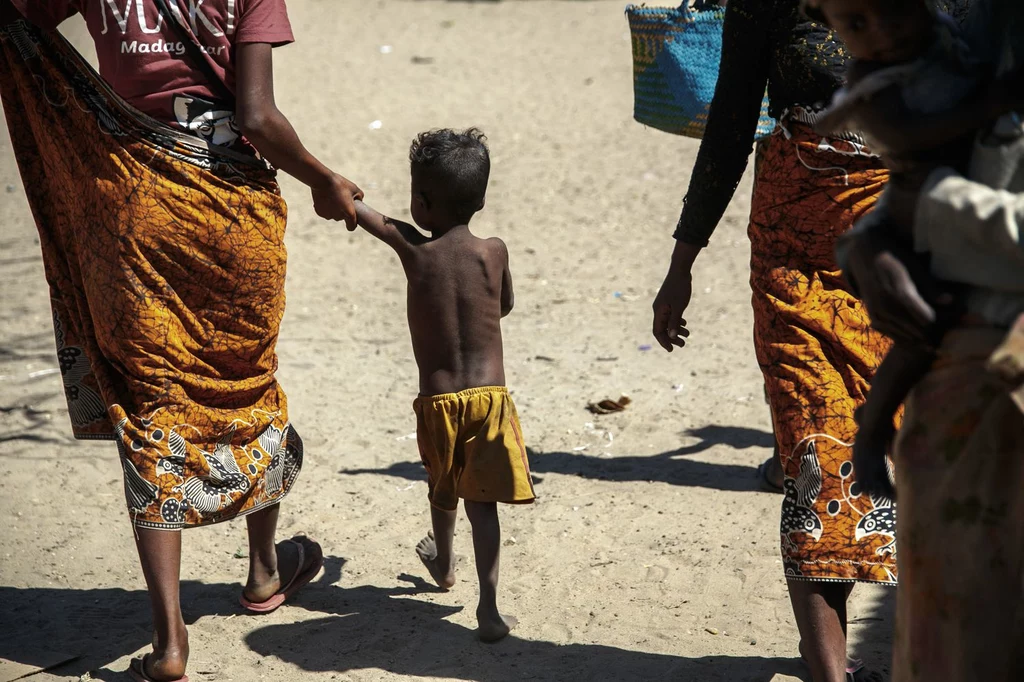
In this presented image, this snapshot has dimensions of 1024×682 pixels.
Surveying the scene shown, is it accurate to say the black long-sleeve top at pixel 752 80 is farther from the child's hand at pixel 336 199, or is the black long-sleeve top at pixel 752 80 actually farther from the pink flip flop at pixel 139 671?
the pink flip flop at pixel 139 671

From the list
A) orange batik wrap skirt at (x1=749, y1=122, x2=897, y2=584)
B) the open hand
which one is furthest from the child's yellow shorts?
orange batik wrap skirt at (x1=749, y1=122, x2=897, y2=584)

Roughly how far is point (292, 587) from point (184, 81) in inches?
67.5

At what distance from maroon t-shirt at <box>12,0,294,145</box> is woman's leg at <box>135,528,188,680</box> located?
1.14m

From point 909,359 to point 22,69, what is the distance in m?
2.61

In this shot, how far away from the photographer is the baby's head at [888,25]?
69.4 inches

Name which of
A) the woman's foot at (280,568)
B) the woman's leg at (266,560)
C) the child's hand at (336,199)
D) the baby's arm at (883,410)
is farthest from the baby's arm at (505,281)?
the baby's arm at (883,410)

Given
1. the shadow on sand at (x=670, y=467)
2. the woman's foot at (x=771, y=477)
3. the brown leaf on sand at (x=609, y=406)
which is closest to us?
the woman's foot at (x=771, y=477)

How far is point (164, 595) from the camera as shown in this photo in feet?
10.7

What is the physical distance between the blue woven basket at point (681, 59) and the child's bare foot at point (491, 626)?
167 cm

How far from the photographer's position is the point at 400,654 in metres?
3.55

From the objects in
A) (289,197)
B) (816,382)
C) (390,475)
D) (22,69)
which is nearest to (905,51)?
(816,382)

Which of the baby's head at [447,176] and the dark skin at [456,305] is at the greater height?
the baby's head at [447,176]

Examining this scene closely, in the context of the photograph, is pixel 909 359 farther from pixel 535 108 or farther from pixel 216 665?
pixel 535 108

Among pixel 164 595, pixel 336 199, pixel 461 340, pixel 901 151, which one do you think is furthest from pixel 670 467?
pixel 901 151
